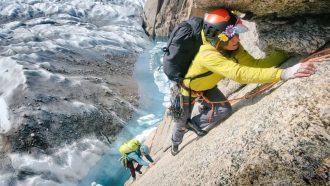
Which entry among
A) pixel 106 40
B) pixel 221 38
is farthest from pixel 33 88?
pixel 221 38

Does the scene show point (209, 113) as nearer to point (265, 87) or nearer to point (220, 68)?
point (265, 87)

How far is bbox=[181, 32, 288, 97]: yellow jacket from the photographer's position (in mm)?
6066

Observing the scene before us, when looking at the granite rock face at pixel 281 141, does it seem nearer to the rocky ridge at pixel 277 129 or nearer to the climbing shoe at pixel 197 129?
the rocky ridge at pixel 277 129

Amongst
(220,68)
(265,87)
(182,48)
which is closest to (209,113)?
(265,87)

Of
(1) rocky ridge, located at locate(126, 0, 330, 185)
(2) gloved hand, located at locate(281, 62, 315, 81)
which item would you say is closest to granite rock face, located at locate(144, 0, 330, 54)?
(1) rocky ridge, located at locate(126, 0, 330, 185)

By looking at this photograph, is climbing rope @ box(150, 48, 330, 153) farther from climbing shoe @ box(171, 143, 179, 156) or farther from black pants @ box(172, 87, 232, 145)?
climbing shoe @ box(171, 143, 179, 156)

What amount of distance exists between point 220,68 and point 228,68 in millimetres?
200

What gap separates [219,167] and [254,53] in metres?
5.29

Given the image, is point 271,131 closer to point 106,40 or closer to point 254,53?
point 254,53

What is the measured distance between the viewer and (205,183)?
6773mm

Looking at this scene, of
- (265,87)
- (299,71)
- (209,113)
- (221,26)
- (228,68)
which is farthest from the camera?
(209,113)

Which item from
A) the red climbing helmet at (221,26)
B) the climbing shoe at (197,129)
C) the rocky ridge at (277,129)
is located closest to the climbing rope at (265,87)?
the rocky ridge at (277,129)

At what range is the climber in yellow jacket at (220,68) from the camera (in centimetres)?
602

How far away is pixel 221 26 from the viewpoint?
6980mm
